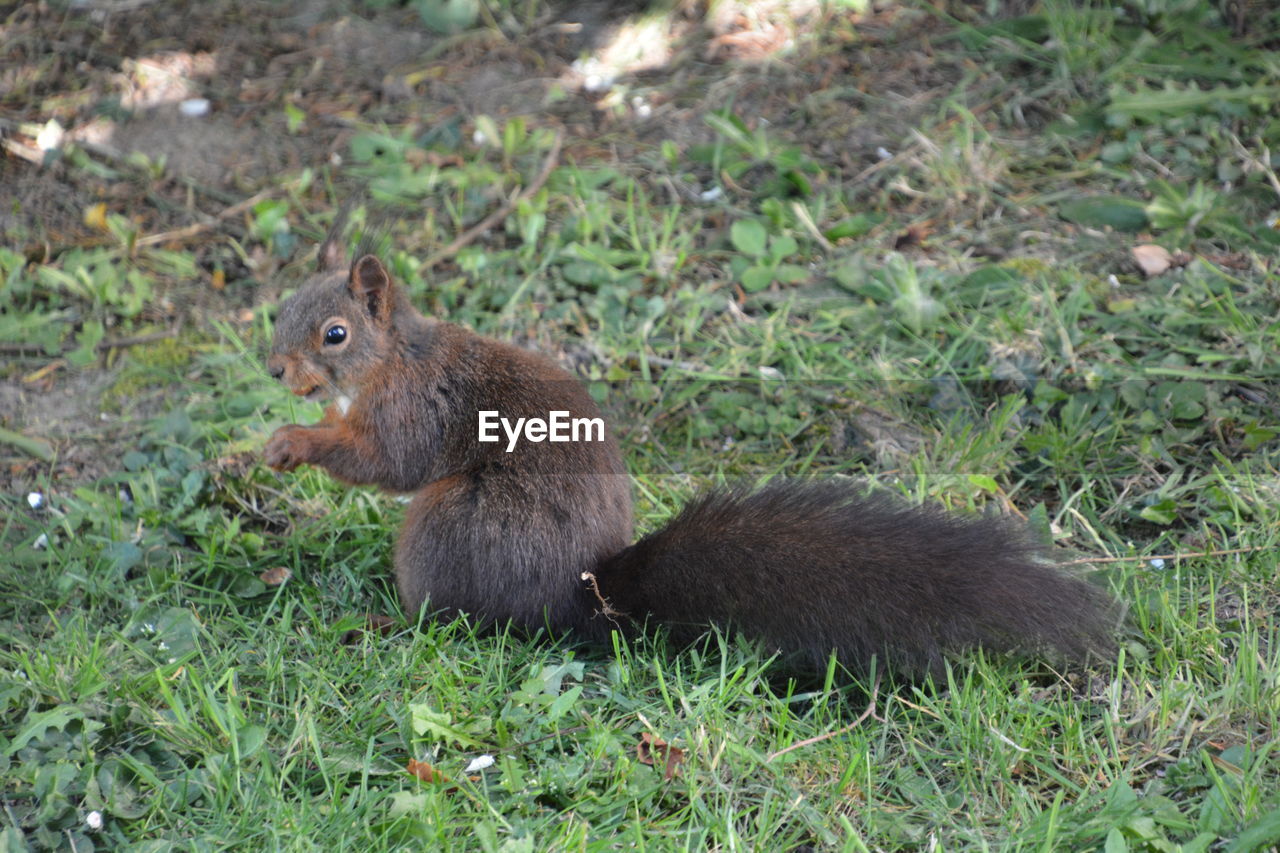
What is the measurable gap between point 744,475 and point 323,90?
2457mm

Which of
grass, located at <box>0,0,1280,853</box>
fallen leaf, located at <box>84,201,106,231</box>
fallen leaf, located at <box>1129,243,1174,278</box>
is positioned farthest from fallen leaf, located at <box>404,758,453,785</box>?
fallen leaf, located at <box>84,201,106,231</box>

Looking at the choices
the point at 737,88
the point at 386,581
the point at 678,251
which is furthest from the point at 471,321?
the point at 737,88

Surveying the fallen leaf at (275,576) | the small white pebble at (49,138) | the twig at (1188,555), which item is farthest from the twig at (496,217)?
the twig at (1188,555)

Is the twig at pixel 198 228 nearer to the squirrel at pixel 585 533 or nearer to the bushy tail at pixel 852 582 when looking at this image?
the squirrel at pixel 585 533

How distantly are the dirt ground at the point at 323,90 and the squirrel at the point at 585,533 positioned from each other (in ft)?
3.71

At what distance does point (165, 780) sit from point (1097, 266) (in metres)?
2.59

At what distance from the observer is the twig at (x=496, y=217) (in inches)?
141

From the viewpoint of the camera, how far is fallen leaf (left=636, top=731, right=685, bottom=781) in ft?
6.30

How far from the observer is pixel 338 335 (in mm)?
2523

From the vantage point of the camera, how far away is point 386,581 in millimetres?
2576
